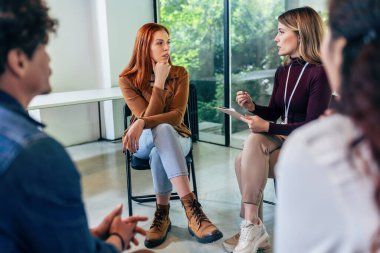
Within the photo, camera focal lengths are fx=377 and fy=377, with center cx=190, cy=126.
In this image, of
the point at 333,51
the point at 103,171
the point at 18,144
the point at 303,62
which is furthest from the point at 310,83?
the point at 103,171

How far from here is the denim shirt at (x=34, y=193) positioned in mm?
671

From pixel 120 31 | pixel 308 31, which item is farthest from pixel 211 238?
pixel 120 31

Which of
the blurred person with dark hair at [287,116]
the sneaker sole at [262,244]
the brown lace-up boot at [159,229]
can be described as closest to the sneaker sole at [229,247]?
the blurred person with dark hair at [287,116]

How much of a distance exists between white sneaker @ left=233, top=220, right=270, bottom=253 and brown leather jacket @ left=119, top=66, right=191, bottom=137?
65 centimetres

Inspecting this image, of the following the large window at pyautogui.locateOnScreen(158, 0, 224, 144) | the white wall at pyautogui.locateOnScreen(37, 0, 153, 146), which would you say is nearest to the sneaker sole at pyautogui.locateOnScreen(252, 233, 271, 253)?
the large window at pyautogui.locateOnScreen(158, 0, 224, 144)

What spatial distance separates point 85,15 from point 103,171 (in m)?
1.80

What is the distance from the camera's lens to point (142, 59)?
225 centimetres

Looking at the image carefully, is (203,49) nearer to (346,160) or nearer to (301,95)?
(301,95)

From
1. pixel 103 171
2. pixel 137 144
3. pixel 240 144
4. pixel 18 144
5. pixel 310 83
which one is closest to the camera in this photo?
pixel 18 144

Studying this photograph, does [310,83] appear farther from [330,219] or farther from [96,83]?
[96,83]

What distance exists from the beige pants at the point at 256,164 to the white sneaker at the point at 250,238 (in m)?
0.12

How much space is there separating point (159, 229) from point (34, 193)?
1467mm

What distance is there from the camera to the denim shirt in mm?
671

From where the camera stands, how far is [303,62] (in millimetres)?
1941
